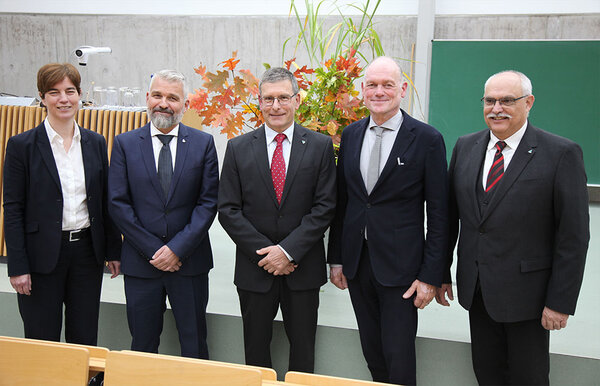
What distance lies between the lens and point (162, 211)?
2.45m

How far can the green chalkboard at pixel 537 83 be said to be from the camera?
5.81 m

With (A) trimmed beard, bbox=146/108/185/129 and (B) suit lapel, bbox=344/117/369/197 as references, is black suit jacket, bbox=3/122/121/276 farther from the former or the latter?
(B) suit lapel, bbox=344/117/369/197

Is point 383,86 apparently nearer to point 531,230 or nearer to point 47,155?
point 531,230

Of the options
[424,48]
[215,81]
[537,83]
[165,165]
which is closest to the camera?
[165,165]

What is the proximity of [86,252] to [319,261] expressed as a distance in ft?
3.58

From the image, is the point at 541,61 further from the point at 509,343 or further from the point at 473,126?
the point at 509,343

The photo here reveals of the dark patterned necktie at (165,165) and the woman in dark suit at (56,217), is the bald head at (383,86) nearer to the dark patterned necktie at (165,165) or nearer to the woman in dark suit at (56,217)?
the dark patterned necktie at (165,165)

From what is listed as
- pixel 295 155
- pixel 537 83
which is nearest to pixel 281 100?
pixel 295 155

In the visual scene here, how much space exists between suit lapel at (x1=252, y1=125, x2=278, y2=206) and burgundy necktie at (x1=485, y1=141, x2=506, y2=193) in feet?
2.90

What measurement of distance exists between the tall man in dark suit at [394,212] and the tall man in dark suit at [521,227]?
0.14 meters

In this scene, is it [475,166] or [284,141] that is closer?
[475,166]

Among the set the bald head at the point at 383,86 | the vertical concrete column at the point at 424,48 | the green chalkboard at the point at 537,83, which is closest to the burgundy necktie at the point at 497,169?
the bald head at the point at 383,86

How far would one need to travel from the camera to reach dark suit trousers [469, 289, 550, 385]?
2.10 m

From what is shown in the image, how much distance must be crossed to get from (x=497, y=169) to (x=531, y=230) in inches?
10.4
